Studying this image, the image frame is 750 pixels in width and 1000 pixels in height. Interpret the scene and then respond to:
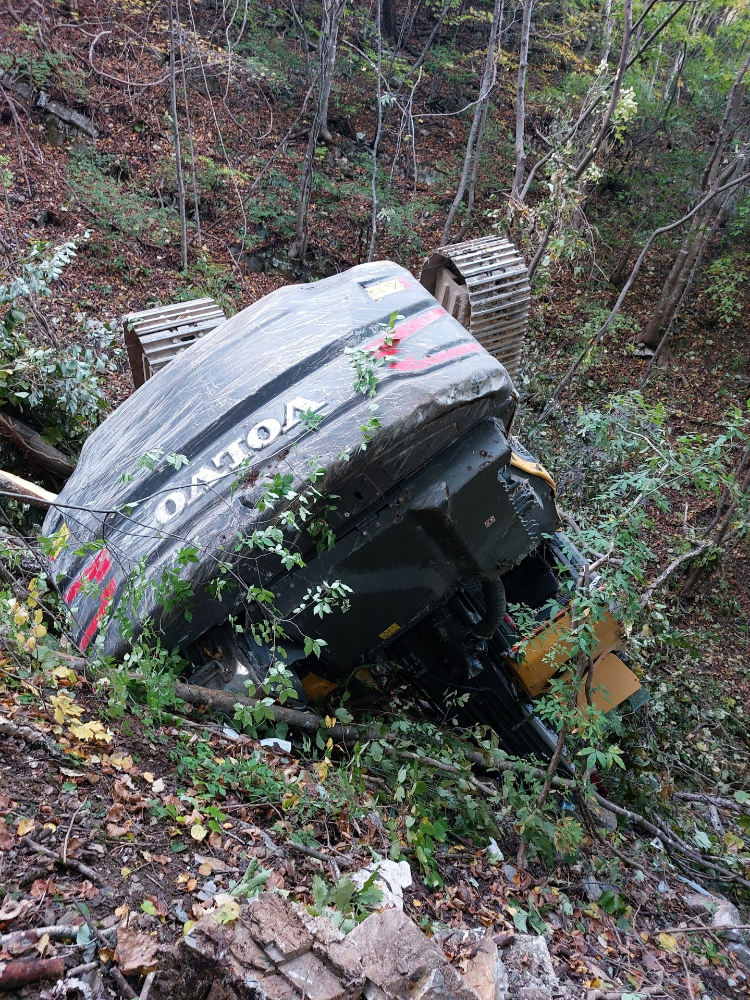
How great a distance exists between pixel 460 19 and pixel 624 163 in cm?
442

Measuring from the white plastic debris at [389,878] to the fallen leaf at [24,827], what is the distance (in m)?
1.05

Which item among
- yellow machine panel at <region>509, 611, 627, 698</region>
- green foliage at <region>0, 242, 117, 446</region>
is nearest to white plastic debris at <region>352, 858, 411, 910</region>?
yellow machine panel at <region>509, 611, 627, 698</region>

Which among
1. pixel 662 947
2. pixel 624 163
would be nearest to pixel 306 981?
pixel 662 947

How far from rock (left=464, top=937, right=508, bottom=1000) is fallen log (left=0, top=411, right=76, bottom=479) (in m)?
4.22

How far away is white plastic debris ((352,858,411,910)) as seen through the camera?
2531 mm

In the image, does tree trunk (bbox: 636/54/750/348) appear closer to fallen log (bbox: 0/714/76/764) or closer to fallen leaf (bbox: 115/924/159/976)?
fallen log (bbox: 0/714/76/764)

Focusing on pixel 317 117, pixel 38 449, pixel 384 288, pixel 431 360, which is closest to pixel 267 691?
pixel 431 360

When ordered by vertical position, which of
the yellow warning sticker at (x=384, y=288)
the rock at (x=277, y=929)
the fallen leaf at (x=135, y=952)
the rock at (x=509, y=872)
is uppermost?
the yellow warning sticker at (x=384, y=288)

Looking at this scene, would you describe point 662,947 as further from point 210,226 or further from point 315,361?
point 210,226

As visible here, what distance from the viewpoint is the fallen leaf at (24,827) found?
2133 millimetres

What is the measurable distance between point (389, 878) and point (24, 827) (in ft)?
4.13

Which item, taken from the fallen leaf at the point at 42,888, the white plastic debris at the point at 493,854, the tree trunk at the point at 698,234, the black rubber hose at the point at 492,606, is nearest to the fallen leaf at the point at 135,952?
the fallen leaf at the point at 42,888

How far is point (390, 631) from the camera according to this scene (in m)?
3.38

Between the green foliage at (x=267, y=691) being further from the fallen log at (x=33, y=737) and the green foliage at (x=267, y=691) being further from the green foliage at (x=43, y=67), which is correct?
the green foliage at (x=43, y=67)
